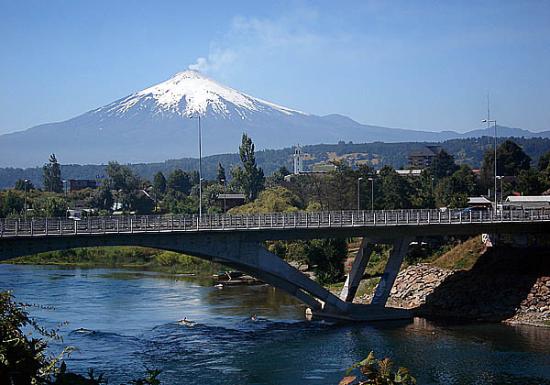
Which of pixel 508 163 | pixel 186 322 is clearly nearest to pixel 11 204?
pixel 186 322

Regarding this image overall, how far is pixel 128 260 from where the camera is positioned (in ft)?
328

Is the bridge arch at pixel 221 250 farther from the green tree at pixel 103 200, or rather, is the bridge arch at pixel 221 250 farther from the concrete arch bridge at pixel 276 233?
the green tree at pixel 103 200

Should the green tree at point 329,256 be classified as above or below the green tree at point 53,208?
below

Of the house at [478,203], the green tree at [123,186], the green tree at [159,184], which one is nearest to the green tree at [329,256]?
the house at [478,203]

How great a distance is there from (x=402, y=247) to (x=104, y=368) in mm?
26676

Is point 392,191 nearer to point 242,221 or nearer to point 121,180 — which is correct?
point 242,221

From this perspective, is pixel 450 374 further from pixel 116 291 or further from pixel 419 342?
pixel 116 291

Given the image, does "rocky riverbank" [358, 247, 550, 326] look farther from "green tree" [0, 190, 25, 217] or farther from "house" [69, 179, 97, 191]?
"house" [69, 179, 97, 191]

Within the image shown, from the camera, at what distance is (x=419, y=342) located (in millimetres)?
51938

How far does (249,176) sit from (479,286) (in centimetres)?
7838

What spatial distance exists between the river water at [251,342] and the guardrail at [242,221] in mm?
6515

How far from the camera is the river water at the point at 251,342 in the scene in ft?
142

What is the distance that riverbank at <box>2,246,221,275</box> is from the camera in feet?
309

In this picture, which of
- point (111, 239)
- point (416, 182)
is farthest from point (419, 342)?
point (416, 182)
